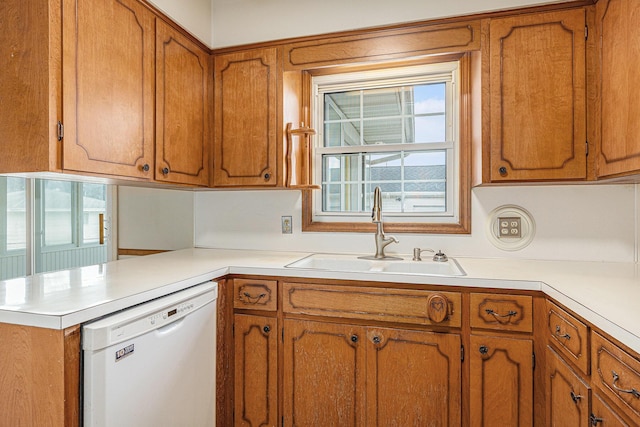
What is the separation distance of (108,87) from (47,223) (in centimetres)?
245

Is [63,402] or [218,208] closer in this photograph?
[63,402]

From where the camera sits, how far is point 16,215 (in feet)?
9.88

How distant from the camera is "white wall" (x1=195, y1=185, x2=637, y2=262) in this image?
185cm

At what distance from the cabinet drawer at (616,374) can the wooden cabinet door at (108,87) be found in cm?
180

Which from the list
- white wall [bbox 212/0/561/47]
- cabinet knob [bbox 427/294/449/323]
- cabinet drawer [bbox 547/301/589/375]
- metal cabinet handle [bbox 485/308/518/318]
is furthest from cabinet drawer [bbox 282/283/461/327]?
white wall [bbox 212/0/561/47]

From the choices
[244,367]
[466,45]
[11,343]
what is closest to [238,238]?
[244,367]

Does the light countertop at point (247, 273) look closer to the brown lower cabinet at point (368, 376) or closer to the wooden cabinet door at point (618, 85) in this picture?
the brown lower cabinet at point (368, 376)

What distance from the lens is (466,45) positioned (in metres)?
1.81

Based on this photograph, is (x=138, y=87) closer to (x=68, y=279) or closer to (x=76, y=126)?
(x=76, y=126)

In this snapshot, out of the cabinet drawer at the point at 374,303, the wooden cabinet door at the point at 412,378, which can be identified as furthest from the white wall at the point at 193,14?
the wooden cabinet door at the point at 412,378

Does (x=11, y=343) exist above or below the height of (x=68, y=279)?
below

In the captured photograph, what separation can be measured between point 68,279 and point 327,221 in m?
1.40

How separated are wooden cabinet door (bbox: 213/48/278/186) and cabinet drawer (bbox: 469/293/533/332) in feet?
4.03

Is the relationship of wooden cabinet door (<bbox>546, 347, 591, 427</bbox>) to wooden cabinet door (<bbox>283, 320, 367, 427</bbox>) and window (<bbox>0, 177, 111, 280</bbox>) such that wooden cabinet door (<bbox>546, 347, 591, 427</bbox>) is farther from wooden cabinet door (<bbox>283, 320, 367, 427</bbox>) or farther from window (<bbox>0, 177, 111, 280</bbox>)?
window (<bbox>0, 177, 111, 280</bbox>)
